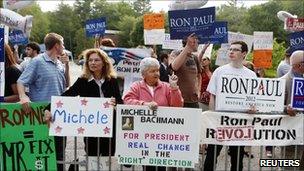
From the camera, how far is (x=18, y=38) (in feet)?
40.6

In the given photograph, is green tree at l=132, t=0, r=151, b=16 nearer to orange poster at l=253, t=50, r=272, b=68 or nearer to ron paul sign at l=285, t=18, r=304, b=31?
ron paul sign at l=285, t=18, r=304, b=31

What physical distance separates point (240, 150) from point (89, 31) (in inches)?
344

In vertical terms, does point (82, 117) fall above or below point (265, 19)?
below

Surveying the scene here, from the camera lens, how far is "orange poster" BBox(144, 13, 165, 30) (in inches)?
474

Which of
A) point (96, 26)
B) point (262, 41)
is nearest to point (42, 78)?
point (262, 41)

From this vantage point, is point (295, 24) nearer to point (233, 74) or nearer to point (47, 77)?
point (233, 74)

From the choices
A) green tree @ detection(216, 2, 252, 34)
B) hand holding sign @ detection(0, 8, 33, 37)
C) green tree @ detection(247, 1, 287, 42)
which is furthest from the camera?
green tree @ detection(216, 2, 252, 34)

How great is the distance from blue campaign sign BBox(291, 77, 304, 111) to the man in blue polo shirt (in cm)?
260

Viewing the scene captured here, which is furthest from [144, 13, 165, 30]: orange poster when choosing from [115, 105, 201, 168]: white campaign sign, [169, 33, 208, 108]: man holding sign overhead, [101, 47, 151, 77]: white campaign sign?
[115, 105, 201, 168]: white campaign sign

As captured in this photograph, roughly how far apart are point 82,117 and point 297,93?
2342mm

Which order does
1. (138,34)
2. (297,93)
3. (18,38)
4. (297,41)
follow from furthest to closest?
(138,34) → (18,38) → (297,41) → (297,93)

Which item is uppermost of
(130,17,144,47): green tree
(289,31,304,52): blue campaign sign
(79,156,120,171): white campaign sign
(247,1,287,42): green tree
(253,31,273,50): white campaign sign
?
(247,1,287,42): green tree

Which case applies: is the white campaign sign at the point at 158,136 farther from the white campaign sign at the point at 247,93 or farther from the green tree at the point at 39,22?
the green tree at the point at 39,22

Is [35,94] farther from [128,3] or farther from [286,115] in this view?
[128,3]
